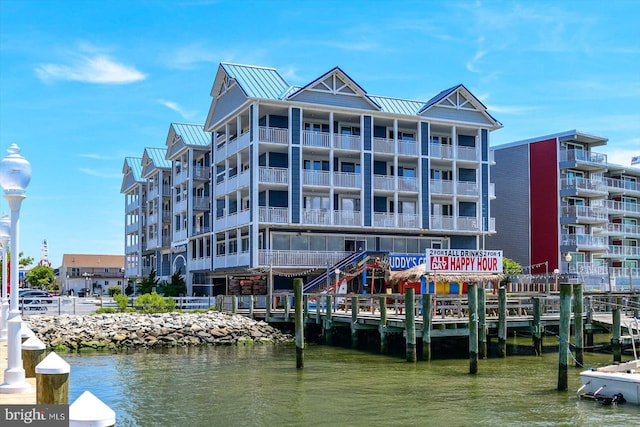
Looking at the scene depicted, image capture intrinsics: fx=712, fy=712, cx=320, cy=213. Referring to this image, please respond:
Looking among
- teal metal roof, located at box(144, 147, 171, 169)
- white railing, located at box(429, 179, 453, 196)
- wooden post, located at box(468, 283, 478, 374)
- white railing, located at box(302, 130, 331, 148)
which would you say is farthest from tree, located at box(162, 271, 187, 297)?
wooden post, located at box(468, 283, 478, 374)

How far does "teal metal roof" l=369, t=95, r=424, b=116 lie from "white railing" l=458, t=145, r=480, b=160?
4.17 metres

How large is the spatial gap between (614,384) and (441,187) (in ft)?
100.0

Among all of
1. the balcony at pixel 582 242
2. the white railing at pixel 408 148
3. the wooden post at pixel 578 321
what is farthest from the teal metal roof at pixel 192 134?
the wooden post at pixel 578 321

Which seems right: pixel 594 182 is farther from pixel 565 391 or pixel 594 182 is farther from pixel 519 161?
pixel 565 391

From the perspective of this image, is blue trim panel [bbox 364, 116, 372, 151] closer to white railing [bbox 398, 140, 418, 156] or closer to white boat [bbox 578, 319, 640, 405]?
white railing [bbox 398, 140, 418, 156]

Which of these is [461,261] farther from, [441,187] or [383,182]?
[441,187]

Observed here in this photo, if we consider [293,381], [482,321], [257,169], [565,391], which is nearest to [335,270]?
[257,169]

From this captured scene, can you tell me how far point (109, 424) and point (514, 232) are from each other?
56964 mm

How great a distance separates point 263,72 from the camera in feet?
153

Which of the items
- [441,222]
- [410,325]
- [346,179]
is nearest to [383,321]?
[410,325]

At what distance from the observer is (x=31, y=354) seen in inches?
466

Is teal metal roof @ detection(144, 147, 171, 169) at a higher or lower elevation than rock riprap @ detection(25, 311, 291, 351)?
higher

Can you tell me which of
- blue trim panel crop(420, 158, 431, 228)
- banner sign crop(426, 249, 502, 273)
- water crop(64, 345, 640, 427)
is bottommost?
water crop(64, 345, 640, 427)

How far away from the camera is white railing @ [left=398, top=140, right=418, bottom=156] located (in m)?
47.4
